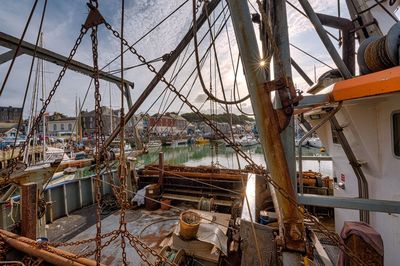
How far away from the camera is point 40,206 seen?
14.2ft

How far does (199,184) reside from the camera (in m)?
8.83

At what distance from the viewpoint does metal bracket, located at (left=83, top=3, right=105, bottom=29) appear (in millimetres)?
2031

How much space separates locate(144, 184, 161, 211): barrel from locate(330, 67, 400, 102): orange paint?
7209 millimetres

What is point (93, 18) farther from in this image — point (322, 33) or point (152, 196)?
point (152, 196)

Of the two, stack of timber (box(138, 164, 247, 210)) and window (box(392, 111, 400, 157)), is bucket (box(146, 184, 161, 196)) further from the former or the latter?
window (box(392, 111, 400, 157))

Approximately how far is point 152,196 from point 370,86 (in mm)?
7951

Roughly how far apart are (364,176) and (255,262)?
7.18ft

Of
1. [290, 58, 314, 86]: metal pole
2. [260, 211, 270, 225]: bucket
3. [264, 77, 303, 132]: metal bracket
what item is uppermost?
[290, 58, 314, 86]: metal pole

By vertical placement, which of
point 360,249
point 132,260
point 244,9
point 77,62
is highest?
point 77,62

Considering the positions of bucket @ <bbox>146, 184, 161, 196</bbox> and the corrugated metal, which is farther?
bucket @ <bbox>146, 184, 161, 196</bbox>

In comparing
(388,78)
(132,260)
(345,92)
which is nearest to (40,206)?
(132,260)

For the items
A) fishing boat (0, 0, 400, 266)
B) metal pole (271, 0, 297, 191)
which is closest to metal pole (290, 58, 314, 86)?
fishing boat (0, 0, 400, 266)

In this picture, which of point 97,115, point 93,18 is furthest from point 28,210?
point 93,18

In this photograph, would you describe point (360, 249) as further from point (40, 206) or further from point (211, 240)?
point (40, 206)
